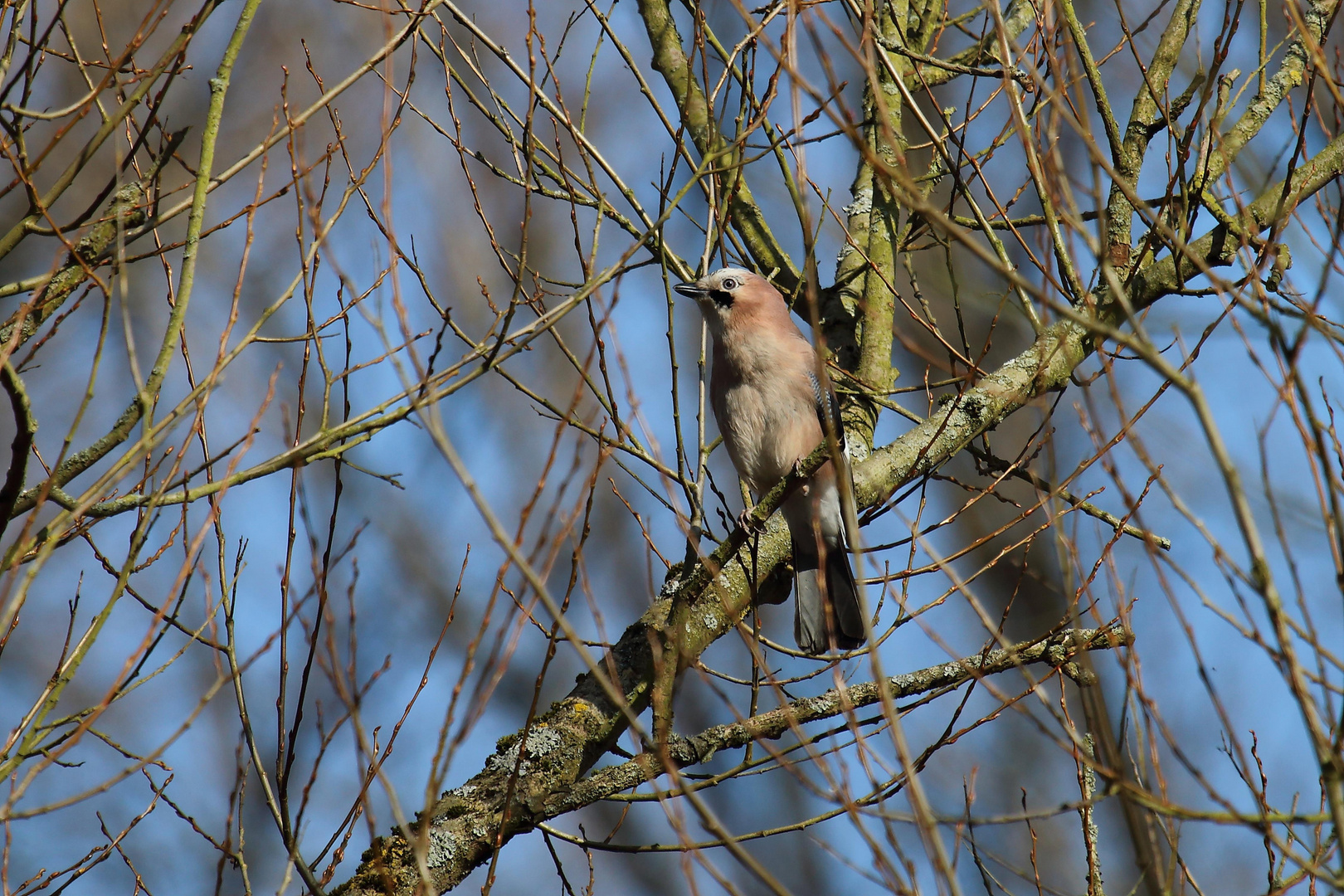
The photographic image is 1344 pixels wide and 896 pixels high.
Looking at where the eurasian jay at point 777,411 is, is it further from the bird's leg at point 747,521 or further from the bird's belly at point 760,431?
the bird's leg at point 747,521

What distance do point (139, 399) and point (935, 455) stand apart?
2698 mm

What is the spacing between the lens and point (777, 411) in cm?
512

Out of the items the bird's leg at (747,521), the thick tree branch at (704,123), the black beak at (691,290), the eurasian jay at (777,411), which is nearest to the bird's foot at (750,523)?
the bird's leg at (747,521)

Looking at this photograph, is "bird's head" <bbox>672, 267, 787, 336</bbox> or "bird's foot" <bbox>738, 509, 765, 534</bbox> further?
"bird's head" <bbox>672, 267, 787, 336</bbox>

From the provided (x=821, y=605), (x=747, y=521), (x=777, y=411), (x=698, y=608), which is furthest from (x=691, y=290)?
(x=821, y=605)

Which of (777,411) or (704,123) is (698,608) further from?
(704,123)

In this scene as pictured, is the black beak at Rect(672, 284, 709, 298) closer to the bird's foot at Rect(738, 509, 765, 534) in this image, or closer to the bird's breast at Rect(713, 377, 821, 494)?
the bird's breast at Rect(713, 377, 821, 494)

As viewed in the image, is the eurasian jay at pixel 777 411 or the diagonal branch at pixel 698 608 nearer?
the diagonal branch at pixel 698 608

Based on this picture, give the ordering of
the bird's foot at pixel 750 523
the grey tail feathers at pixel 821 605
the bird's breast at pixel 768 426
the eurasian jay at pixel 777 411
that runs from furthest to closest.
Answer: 1. the bird's breast at pixel 768 426
2. the eurasian jay at pixel 777 411
3. the grey tail feathers at pixel 821 605
4. the bird's foot at pixel 750 523

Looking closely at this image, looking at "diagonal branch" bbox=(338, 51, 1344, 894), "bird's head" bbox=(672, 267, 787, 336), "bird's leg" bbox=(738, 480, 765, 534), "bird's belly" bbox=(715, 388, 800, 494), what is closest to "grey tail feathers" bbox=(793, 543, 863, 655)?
"bird's leg" bbox=(738, 480, 765, 534)

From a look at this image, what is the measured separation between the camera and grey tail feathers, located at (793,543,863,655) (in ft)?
16.0

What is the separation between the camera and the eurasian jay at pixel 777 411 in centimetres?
500

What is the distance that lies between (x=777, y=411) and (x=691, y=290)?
0.78 m

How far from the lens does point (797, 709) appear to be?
3830 millimetres
